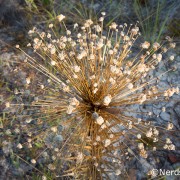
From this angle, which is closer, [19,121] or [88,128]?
[88,128]

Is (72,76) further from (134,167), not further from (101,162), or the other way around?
(134,167)

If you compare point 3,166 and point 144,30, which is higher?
point 144,30

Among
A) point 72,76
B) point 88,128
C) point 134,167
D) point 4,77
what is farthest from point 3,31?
point 134,167

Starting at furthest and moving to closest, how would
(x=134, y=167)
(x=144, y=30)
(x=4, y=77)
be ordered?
(x=144, y=30) → (x=4, y=77) → (x=134, y=167)

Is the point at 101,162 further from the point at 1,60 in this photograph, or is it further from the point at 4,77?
the point at 1,60

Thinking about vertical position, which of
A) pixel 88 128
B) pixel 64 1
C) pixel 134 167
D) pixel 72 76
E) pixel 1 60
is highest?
pixel 64 1

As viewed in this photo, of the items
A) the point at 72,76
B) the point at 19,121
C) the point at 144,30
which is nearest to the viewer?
the point at 72,76
